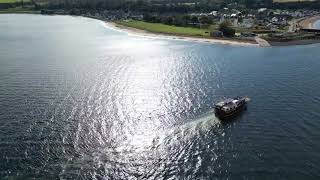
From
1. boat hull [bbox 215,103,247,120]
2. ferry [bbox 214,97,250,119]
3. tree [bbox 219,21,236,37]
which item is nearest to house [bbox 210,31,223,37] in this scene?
tree [bbox 219,21,236,37]

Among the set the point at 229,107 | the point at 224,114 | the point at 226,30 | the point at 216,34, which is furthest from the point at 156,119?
the point at 226,30

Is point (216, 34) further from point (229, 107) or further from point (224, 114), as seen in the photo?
point (224, 114)

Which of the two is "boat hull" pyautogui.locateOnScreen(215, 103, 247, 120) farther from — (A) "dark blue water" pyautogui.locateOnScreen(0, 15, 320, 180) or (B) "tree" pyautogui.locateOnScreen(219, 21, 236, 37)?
(B) "tree" pyautogui.locateOnScreen(219, 21, 236, 37)

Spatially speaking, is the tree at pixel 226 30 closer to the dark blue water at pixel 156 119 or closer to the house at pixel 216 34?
the house at pixel 216 34

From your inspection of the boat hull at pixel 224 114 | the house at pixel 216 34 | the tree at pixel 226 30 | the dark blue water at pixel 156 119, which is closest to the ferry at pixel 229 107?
the boat hull at pixel 224 114

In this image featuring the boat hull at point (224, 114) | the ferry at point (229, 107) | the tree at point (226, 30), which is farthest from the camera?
the tree at point (226, 30)
